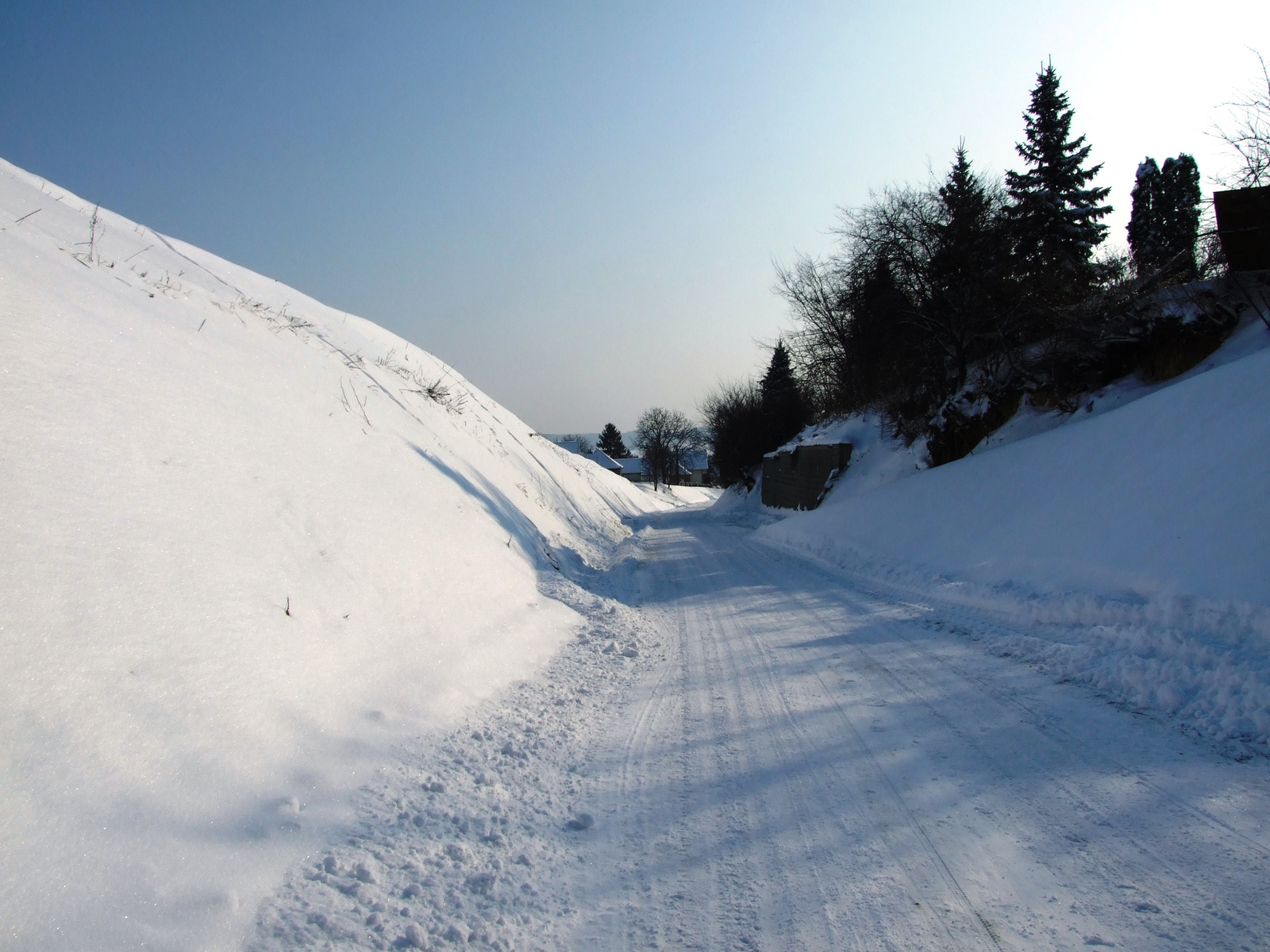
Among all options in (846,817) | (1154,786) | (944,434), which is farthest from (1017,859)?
(944,434)

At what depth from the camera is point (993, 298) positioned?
58.4 feet

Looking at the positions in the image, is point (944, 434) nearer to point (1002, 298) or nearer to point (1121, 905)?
point (1002, 298)

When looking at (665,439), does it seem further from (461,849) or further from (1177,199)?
(461,849)

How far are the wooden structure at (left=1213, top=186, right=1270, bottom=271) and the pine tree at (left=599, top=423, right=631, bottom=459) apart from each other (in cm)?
10623

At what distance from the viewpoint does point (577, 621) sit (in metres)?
8.95

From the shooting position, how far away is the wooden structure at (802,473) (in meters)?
25.0

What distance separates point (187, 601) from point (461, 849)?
2362mm

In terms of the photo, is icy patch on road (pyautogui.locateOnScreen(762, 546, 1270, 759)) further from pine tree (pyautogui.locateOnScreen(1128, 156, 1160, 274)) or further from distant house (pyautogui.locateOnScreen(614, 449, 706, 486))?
distant house (pyautogui.locateOnScreen(614, 449, 706, 486))

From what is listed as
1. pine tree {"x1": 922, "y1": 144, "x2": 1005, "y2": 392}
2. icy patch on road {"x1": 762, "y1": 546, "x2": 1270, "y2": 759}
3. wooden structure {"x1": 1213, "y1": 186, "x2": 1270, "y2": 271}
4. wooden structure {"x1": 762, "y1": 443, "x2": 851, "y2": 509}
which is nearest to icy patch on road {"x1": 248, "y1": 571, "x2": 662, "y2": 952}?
icy patch on road {"x1": 762, "y1": 546, "x2": 1270, "y2": 759}

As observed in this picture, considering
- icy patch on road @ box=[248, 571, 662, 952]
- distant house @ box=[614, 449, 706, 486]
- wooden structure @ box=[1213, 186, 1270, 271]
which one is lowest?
icy patch on road @ box=[248, 571, 662, 952]

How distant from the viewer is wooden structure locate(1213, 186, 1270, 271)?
1199cm

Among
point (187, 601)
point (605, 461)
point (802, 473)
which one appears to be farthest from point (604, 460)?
point (187, 601)

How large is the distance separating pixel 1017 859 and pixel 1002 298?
58.3 ft

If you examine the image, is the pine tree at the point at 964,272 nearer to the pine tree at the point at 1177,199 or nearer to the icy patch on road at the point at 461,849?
the pine tree at the point at 1177,199
